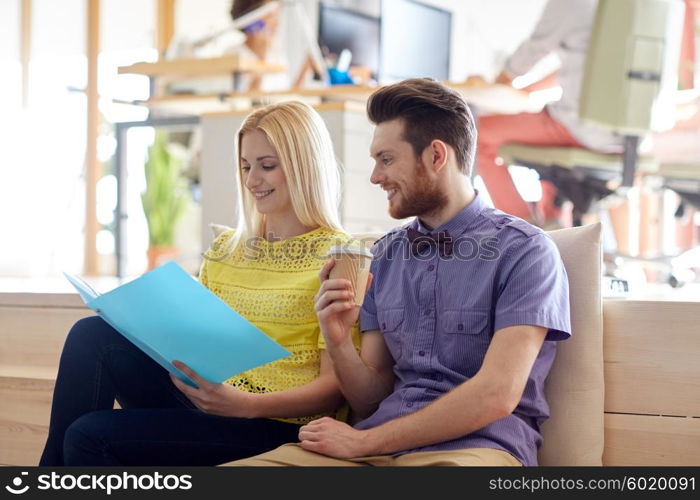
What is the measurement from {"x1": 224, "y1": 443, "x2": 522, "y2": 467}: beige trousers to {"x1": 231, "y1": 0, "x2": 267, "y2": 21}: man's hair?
3623 mm

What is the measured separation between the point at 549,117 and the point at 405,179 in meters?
2.31

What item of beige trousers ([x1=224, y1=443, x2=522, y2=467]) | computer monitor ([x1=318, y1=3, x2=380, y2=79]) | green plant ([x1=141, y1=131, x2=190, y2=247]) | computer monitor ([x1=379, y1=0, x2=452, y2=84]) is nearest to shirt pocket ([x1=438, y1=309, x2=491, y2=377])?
beige trousers ([x1=224, y1=443, x2=522, y2=467])

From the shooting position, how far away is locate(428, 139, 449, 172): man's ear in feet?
4.87

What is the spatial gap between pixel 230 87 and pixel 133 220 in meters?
2.57

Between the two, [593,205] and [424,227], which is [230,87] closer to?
[593,205]

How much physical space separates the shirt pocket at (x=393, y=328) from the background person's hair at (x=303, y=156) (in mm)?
292

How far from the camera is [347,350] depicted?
1464mm

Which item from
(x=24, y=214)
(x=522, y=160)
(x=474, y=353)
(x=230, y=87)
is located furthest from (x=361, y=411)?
(x=24, y=214)

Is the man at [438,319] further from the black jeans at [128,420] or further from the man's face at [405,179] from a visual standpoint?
the black jeans at [128,420]

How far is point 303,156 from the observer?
1728mm

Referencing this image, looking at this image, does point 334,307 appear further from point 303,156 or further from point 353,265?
point 303,156

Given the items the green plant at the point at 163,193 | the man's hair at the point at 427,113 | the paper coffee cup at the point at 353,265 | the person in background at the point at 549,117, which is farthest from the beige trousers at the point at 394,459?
the green plant at the point at 163,193

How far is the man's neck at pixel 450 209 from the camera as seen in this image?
1.51 metres

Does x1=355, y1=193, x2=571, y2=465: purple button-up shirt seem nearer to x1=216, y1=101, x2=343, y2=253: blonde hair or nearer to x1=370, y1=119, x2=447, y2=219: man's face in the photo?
x1=370, y1=119, x2=447, y2=219: man's face
